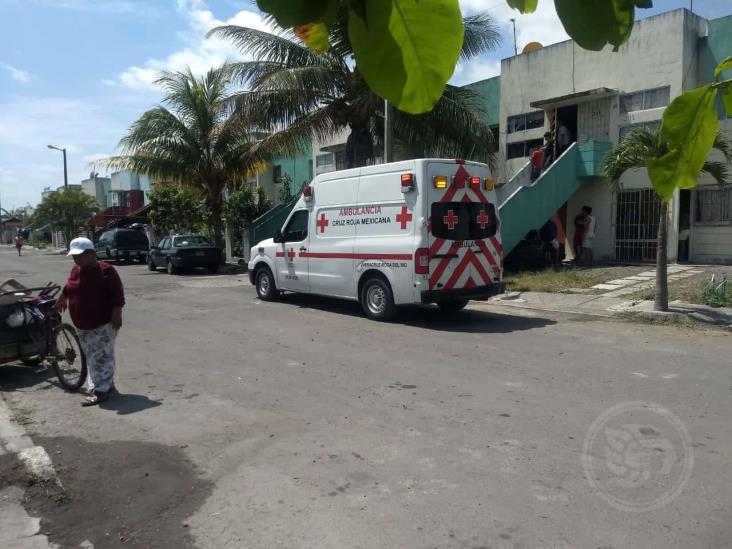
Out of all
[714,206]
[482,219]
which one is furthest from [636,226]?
[482,219]

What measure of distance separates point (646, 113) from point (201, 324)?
12559 millimetres

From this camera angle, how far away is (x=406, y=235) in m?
9.67

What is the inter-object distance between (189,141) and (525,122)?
1142 centimetres

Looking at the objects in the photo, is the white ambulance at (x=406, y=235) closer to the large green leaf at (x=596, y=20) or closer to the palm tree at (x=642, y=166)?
the palm tree at (x=642, y=166)

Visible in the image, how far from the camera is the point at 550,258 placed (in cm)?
1673

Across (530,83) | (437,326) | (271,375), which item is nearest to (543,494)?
(271,375)

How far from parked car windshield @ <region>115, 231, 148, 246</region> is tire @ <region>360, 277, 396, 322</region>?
20498 millimetres

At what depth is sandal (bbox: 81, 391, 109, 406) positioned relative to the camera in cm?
591

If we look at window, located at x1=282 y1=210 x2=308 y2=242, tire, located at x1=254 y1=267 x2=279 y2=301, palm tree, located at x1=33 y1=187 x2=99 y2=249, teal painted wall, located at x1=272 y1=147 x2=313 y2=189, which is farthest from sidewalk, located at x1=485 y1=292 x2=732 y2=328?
palm tree, located at x1=33 y1=187 x2=99 y2=249

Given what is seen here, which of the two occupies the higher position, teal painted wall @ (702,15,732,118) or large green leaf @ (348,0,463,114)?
teal painted wall @ (702,15,732,118)

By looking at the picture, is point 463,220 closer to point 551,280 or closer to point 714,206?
point 551,280

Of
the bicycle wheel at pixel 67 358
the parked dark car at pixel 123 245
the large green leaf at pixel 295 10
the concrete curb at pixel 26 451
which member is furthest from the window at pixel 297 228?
the parked dark car at pixel 123 245

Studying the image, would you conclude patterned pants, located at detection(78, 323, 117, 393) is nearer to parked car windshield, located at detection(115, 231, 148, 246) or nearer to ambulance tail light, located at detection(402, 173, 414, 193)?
ambulance tail light, located at detection(402, 173, 414, 193)

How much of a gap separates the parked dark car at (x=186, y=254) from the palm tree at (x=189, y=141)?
8.39 feet
